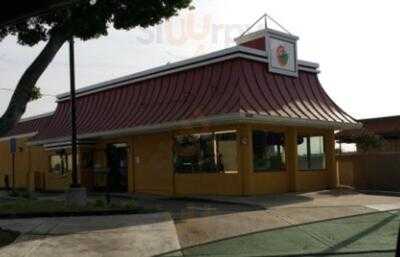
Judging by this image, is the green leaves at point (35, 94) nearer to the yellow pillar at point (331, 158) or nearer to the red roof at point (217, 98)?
the red roof at point (217, 98)

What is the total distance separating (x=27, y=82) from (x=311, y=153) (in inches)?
620

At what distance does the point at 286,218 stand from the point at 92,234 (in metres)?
5.13

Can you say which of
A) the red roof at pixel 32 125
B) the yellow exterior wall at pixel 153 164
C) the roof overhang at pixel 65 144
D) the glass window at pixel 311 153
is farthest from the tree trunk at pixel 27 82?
the red roof at pixel 32 125

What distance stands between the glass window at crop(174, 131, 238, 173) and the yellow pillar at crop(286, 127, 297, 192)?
278 cm

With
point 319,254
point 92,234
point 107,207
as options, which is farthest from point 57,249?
point 107,207

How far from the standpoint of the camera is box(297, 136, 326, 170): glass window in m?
26.4

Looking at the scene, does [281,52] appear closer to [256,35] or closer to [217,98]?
[256,35]

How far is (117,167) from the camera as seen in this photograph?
3017cm

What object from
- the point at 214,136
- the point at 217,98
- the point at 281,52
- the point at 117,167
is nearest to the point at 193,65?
the point at 217,98

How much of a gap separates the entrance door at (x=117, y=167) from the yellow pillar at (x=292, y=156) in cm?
785

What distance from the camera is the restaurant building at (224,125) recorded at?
23.6 m

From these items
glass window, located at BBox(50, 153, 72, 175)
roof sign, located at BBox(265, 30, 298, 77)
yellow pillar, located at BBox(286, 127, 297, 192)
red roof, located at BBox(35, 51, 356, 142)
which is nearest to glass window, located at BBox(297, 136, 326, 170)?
yellow pillar, located at BBox(286, 127, 297, 192)

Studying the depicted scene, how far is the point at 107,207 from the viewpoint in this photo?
18594mm

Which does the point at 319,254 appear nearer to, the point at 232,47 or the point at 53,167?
the point at 232,47
